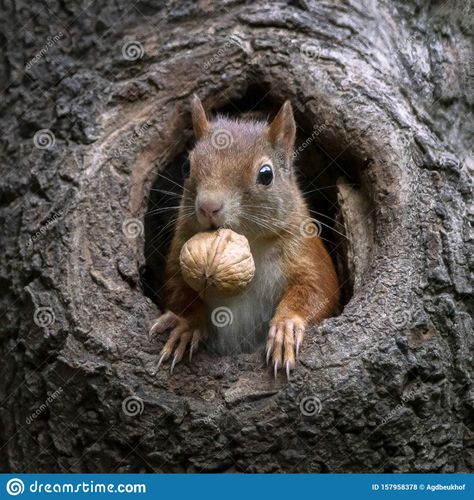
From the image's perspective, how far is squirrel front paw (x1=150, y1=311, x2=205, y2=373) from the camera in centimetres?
286

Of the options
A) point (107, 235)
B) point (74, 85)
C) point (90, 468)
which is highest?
point (74, 85)

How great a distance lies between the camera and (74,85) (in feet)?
11.2

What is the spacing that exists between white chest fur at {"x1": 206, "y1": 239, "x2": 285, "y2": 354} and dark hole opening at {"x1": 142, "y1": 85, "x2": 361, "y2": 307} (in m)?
0.27

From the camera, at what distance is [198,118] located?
10.7 ft

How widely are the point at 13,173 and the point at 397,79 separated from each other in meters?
1.65

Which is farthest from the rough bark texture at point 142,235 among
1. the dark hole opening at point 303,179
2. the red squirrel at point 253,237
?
the red squirrel at point 253,237

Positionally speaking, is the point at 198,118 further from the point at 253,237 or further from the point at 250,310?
the point at 250,310

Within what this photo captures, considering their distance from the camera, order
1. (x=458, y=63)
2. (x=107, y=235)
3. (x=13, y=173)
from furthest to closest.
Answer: (x=458, y=63) → (x=13, y=173) → (x=107, y=235)

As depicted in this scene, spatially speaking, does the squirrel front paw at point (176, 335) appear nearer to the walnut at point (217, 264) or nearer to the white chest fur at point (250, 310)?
the walnut at point (217, 264)

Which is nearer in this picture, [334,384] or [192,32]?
[334,384]

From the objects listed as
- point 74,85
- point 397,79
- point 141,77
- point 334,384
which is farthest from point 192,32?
point 334,384

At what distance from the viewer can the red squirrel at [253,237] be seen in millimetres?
3006

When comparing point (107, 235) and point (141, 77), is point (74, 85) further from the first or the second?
point (107, 235)

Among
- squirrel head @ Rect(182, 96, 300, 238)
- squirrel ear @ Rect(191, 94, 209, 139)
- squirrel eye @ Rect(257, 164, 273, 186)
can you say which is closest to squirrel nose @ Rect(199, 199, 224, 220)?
squirrel head @ Rect(182, 96, 300, 238)
